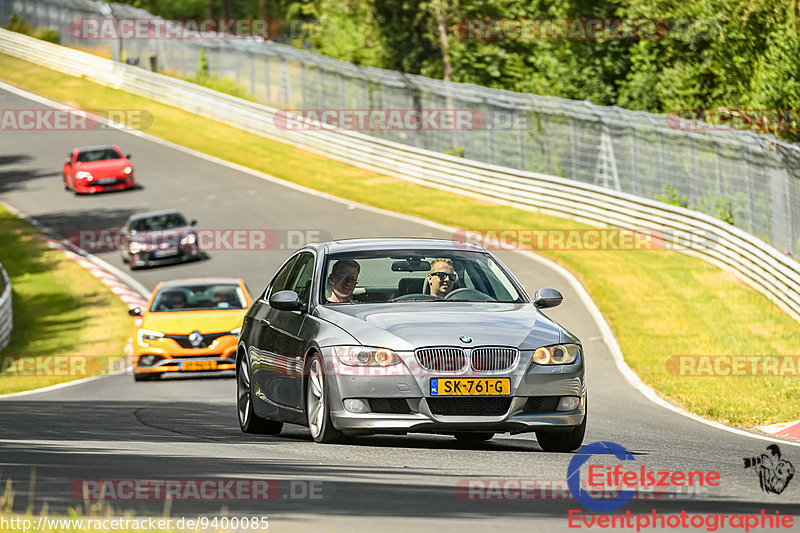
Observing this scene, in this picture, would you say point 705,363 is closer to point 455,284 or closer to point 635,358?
point 635,358

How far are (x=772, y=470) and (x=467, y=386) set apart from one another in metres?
2.23

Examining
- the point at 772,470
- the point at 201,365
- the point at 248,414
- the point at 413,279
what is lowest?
the point at 201,365

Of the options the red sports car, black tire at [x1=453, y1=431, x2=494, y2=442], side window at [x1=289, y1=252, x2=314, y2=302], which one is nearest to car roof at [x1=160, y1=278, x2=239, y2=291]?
side window at [x1=289, y1=252, x2=314, y2=302]

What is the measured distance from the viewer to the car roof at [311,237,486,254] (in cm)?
1066

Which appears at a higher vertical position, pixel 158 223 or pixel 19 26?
pixel 158 223

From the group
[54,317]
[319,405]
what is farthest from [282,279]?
[54,317]

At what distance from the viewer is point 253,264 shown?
107 feet

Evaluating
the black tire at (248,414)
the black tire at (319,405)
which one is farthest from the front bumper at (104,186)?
the black tire at (319,405)

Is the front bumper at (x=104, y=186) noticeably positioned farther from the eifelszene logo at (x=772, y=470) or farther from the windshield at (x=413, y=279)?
the eifelszene logo at (x=772, y=470)

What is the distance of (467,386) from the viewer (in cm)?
916

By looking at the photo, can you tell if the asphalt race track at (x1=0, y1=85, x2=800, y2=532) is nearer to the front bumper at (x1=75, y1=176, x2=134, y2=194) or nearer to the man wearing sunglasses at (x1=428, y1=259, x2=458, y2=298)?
the man wearing sunglasses at (x1=428, y1=259, x2=458, y2=298)

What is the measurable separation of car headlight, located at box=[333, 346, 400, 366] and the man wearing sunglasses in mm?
1325

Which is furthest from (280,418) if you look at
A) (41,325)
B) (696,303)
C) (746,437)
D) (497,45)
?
(497,45)

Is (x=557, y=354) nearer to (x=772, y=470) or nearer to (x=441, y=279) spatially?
(x=441, y=279)
